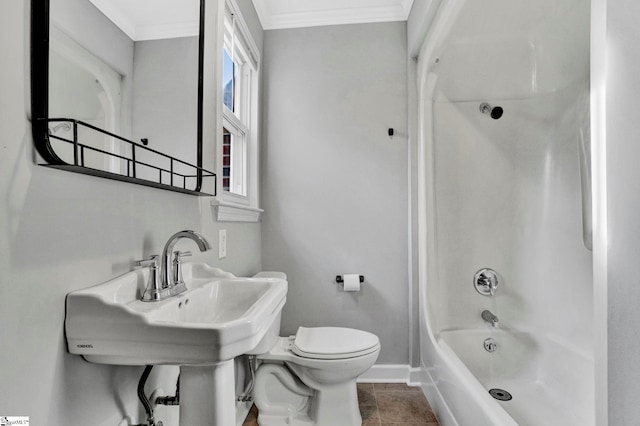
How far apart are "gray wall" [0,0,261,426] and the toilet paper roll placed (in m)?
1.35

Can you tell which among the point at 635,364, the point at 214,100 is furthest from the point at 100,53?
the point at 635,364

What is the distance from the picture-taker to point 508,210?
1938 mm

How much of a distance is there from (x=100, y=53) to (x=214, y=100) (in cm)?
64

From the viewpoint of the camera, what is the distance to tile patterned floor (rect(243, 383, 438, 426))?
167 cm

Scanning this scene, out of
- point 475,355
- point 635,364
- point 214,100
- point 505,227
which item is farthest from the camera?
point 505,227

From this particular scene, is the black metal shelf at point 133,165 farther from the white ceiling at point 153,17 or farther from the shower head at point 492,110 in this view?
the shower head at point 492,110

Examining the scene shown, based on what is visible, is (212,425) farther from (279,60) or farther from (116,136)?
(279,60)

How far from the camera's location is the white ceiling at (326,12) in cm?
209

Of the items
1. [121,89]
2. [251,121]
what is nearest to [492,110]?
[251,121]

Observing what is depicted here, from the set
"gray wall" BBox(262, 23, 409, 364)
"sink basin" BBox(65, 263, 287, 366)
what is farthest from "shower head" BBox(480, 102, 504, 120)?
"sink basin" BBox(65, 263, 287, 366)

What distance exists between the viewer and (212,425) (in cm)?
75

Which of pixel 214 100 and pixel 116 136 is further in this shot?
pixel 214 100

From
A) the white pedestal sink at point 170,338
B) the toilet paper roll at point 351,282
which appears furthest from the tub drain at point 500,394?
the white pedestal sink at point 170,338

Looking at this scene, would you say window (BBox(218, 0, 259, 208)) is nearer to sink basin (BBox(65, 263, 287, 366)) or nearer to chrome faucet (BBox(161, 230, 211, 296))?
chrome faucet (BBox(161, 230, 211, 296))
